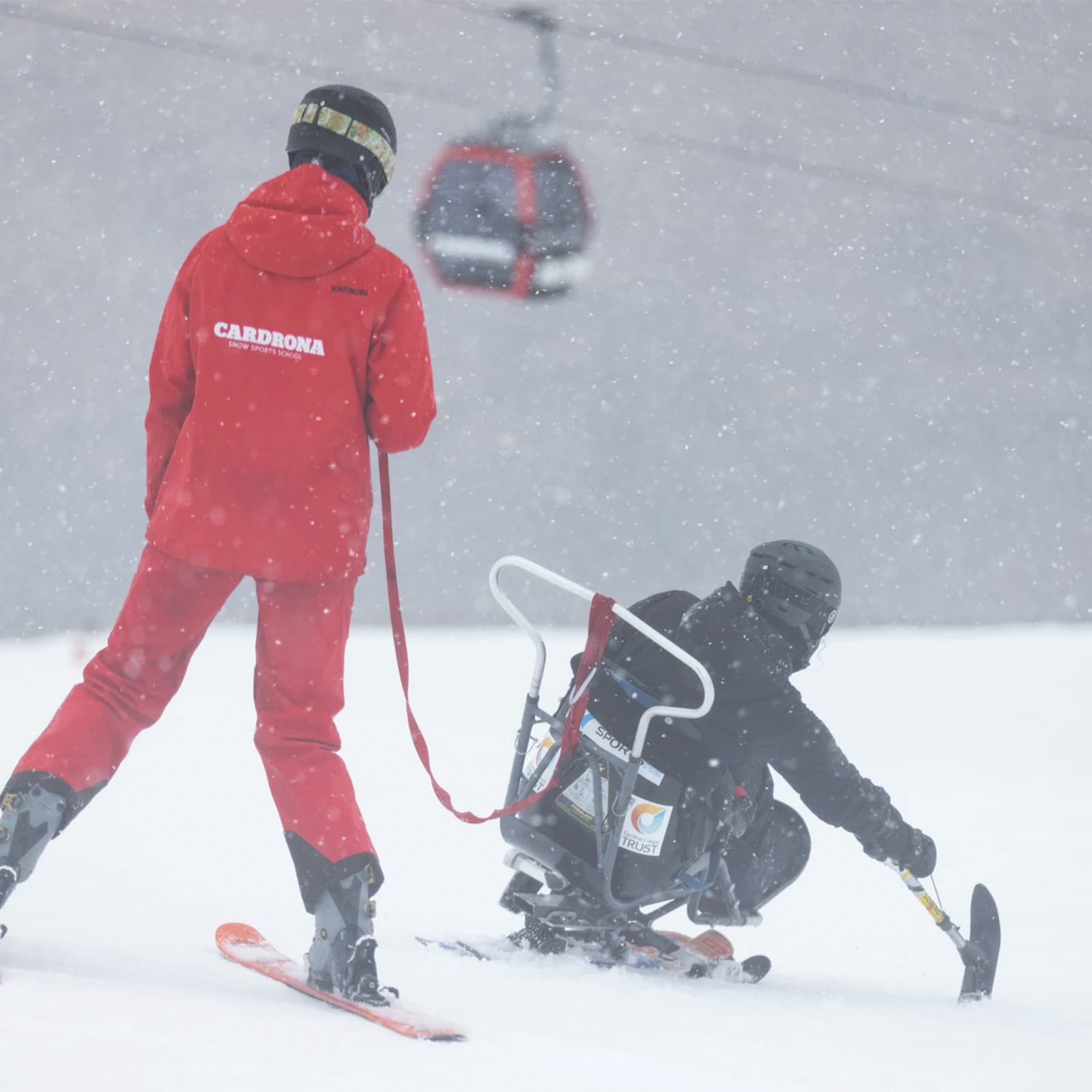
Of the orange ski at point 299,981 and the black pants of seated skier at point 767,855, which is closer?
the orange ski at point 299,981

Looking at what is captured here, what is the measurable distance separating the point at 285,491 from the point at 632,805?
95 cm

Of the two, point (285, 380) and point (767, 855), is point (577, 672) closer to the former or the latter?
point (767, 855)

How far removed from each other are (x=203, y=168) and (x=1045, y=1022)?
6.06m

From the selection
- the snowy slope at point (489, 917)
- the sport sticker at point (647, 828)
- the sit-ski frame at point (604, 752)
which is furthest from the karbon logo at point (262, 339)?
the sport sticker at point (647, 828)

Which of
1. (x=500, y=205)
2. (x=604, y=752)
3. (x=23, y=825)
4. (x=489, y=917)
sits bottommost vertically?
(x=489, y=917)

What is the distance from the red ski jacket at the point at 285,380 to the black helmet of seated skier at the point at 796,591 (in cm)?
86

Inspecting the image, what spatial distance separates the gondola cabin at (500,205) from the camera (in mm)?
5441

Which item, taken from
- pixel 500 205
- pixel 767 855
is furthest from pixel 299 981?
pixel 500 205

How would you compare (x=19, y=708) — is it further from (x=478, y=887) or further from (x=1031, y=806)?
(x=1031, y=806)

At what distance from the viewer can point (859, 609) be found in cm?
858

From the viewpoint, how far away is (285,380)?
1.85 m

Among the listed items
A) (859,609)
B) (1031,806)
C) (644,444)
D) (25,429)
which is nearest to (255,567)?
(1031,806)

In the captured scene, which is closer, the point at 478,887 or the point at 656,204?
the point at 478,887

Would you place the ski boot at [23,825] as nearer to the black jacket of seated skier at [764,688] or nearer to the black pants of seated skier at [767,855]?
the black jacket of seated skier at [764,688]
